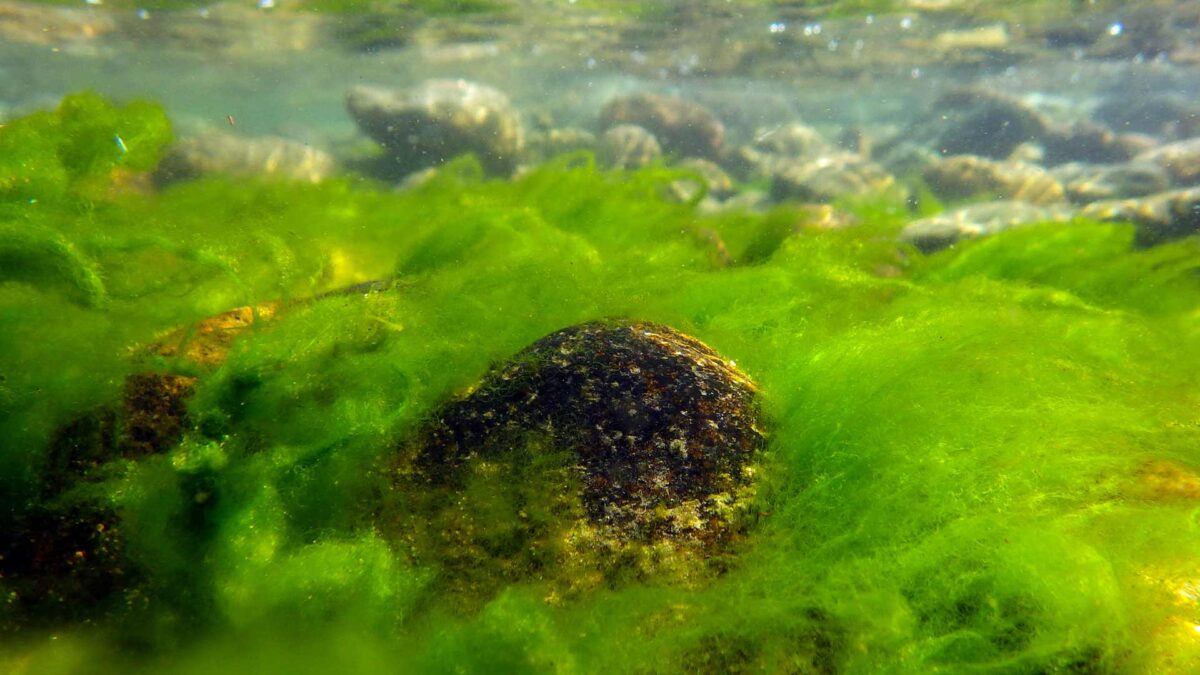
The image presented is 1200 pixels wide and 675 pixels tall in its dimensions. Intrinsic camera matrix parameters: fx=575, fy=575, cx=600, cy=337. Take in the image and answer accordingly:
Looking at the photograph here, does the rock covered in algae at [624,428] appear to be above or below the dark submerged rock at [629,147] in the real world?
above

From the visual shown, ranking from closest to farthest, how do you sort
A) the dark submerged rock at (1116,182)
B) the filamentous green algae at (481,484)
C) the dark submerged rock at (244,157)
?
the filamentous green algae at (481,484) < the dark submerged rock at (244,157) < the dark submerged rock at (1116,182)

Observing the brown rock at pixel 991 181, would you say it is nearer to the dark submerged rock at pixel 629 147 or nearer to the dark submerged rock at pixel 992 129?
the dark submerged rock at pixel 629 147

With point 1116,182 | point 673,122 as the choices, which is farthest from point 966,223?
point 673,122

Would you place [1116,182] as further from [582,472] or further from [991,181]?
[582,472]

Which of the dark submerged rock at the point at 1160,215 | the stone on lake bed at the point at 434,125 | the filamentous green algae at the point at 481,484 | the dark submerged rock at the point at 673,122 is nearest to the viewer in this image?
the filamentous green algae at the point at 481,484

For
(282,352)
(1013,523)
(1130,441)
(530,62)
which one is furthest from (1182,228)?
(530,62)

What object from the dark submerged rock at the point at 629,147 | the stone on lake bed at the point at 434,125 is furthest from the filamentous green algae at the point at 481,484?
the dark submerged rock at the point at 629,147

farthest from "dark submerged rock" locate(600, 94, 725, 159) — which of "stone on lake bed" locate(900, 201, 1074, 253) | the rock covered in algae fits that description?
the rock covered in algae

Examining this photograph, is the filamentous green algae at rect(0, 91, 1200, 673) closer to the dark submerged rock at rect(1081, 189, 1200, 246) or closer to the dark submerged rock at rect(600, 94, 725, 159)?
the dark submerged rock at rect(1081, 189, 1200, 246)
